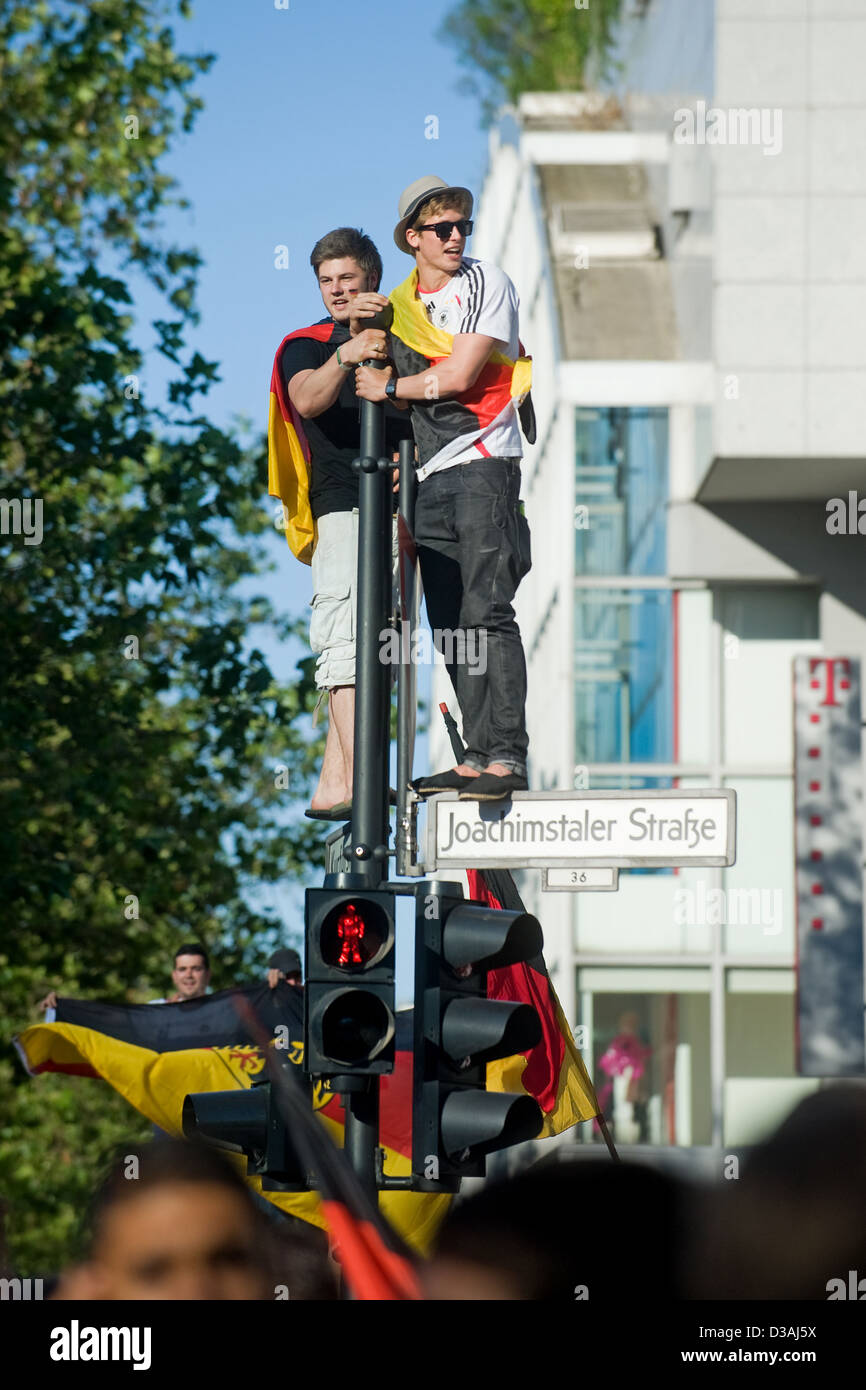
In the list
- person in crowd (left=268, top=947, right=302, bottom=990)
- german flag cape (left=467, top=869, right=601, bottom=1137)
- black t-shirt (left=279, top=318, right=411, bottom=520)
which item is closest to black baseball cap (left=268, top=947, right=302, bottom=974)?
person in crowd (left=268, top=947, right=302, bottom=990)

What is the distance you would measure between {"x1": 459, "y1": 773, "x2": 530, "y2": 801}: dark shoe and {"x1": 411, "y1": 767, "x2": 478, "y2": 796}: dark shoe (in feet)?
0.09

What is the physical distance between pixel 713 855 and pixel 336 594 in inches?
60.1

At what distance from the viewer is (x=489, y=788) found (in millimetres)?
5730

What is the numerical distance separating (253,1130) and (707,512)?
1464 cm

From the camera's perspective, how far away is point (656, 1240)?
83.1 inches

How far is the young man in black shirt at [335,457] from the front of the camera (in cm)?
618

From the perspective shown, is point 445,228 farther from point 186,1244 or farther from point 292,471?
point 186,1244

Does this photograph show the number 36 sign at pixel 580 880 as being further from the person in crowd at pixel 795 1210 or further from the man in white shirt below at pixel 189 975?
the man in white shirt below at pixel 189 975

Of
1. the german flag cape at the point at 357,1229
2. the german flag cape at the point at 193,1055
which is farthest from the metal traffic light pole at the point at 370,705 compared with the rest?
the german flag cape at the point at 357,1229

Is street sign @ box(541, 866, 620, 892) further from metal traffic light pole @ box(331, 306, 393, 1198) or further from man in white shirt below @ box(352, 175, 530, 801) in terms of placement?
metal traffic light pole @ box(331, 306, 393, 1198)

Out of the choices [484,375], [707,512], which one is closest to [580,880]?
[484,375]

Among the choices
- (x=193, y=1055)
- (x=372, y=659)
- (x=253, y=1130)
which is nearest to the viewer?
(x=253, y=1130)
